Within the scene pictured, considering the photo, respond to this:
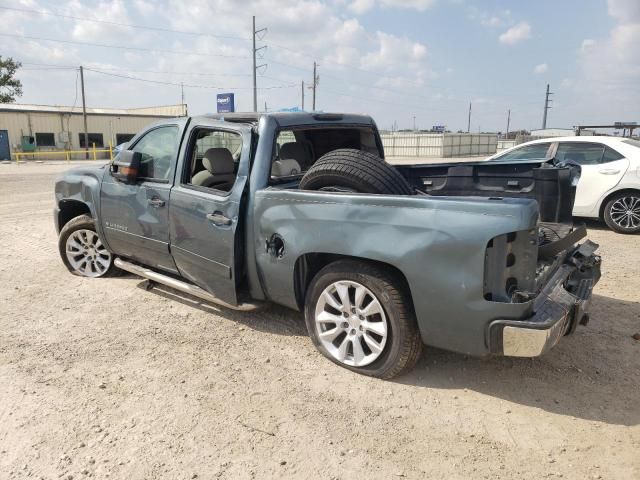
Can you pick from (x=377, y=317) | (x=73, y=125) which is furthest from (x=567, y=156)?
(x=73, y=125)

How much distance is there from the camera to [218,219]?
12.3ft

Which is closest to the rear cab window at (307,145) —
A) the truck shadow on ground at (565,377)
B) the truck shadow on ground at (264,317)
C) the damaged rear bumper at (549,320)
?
the truck shadow on ground at (264,317)

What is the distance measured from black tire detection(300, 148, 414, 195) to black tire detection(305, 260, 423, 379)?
522 millimetres

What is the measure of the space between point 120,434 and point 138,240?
2.21m

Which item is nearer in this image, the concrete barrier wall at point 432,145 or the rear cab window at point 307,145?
the rear cab window at point 307,145

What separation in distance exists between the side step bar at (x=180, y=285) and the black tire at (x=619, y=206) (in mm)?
6643

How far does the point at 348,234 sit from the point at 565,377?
5.87 feet

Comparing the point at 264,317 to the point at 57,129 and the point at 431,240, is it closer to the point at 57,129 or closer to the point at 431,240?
the point at 431,240

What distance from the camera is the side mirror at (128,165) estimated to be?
4461 mm

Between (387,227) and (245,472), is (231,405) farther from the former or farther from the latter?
(387,227)

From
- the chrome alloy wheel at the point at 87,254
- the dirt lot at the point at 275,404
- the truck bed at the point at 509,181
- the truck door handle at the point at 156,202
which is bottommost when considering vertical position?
the dirt lot at the point at 275,404

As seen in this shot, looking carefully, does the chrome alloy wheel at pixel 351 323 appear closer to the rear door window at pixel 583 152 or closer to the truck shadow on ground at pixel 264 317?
the truck shadow on ground at pixel 264 317

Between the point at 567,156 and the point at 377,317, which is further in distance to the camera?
the point at 567,156

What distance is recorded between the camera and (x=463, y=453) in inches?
102
